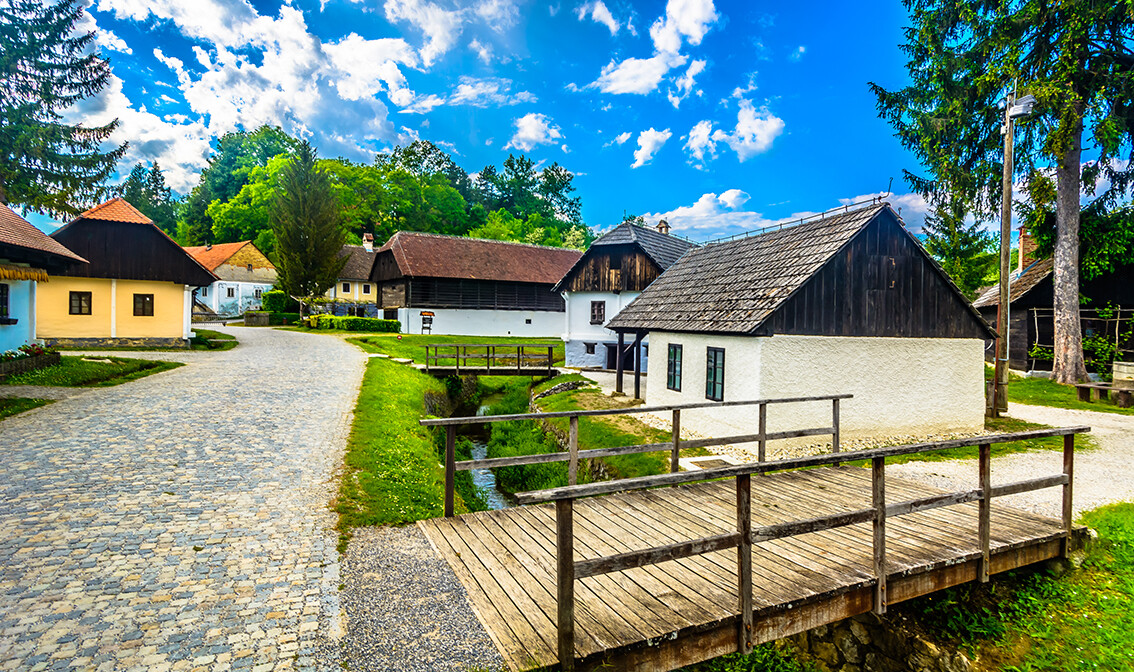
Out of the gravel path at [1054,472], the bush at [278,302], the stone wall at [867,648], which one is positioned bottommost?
the stone wall at [867,648]

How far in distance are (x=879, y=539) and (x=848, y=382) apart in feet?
28.8

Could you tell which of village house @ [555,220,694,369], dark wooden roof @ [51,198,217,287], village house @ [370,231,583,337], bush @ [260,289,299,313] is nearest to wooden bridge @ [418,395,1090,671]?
village house @ [555,220,694,369]

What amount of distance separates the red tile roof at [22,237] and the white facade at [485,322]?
20.9 m

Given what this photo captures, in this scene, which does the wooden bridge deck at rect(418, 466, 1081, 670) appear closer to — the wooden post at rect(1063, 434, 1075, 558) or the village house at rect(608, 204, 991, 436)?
the wooden post at rect(1063, 434, 1075, 558)

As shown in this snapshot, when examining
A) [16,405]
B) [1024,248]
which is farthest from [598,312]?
[1024,248]

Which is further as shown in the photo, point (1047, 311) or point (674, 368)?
point (1047, 311)

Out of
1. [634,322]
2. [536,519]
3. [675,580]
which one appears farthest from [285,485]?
[634,322]

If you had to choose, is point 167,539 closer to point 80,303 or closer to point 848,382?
point 848,382

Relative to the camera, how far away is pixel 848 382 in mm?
12672

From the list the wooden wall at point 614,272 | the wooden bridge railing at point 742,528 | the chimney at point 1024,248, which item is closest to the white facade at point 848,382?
the wooden bridge railing at point 742,528

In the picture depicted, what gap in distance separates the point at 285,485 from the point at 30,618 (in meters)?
3.44

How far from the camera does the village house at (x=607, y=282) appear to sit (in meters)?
26.6

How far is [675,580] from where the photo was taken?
4719 mm

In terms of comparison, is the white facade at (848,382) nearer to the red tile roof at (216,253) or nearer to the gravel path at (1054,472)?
the gravel path at (1054,472)
